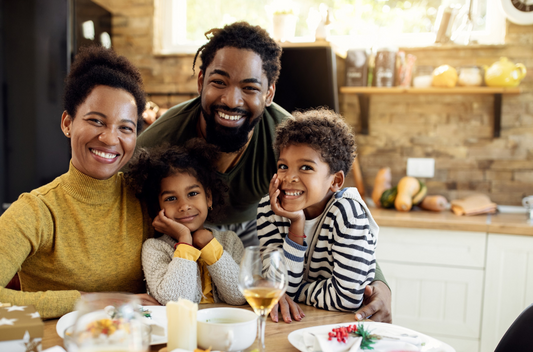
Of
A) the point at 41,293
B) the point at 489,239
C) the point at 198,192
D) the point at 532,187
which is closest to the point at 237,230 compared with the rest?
the point at 198,192

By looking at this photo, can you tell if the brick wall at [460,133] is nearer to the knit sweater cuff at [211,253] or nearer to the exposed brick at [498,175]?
the exposed brick at [498,175]

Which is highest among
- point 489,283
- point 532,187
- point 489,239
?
point 532,187

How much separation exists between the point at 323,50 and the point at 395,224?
3.51 feet

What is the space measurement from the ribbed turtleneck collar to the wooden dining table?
33 cm

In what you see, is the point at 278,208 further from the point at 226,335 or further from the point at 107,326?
the point at 107,326

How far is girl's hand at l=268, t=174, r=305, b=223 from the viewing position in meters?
1.26

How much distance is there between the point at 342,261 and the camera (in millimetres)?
1207

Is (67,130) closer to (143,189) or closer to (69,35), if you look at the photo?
(143,189)

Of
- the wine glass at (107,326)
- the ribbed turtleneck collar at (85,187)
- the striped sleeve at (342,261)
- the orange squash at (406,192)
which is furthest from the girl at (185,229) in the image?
the orange squash at (406,192)

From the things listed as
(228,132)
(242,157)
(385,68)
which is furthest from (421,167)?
(228,132)

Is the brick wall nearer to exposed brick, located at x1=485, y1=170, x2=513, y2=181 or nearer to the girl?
exposed brick, located at x1=485, y1=170, x2=513, y2=181

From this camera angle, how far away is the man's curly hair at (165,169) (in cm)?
135

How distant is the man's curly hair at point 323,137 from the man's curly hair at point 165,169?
0.80 feet

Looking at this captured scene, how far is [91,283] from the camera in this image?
1181 mm
